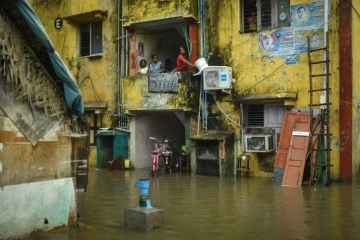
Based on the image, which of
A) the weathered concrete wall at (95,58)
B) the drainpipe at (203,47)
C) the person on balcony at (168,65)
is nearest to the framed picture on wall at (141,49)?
the weathered concrete wall at (95,58)

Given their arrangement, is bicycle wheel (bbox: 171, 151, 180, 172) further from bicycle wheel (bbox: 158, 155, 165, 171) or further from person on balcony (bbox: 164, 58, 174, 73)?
person on balcony (bbox: 164, 58, 174, 73)

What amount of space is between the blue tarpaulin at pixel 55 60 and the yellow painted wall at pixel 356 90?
27.3ft

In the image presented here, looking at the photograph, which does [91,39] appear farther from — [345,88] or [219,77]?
[345,88]

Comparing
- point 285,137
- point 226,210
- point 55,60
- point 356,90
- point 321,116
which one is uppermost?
point 356,90

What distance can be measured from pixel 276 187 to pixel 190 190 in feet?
7.34

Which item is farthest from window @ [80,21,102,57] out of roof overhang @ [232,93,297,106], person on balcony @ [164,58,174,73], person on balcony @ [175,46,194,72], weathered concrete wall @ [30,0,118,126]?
roof overhang @ [232,93,297,106]

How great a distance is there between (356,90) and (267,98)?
2.45 meters

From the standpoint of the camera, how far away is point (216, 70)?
13.6 metres

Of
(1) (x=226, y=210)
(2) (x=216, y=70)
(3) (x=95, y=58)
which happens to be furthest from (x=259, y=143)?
(3) (x=95, y=58)

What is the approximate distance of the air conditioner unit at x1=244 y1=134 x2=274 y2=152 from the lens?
1284cm

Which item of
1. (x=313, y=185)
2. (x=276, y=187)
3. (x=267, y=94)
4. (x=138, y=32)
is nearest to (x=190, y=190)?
(x=276, y=187)

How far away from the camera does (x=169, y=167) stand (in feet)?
48.4

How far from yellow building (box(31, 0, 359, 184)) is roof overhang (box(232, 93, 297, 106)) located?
0.10ft

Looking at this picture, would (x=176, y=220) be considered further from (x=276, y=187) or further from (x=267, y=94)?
(x=267, y=94)
